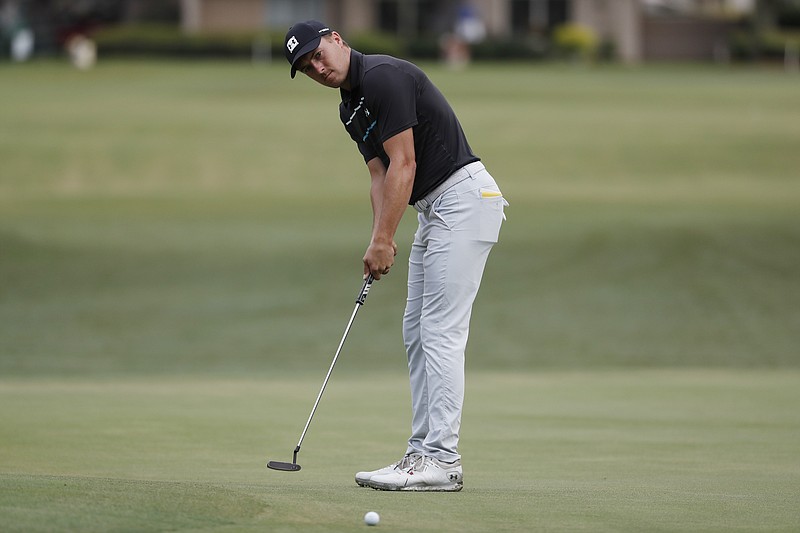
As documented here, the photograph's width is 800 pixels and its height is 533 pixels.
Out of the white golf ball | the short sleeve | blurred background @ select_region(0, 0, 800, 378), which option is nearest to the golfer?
the short sleeve

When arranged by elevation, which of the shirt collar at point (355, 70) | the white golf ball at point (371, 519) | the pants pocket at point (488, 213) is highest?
the shirt collar at point (355, 70)

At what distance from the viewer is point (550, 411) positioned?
983 cm

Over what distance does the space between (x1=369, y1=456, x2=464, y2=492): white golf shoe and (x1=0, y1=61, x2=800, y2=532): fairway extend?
0.10 m

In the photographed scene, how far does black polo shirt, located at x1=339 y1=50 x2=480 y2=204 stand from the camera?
19.7 ft

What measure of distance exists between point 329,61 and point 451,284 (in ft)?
3.82

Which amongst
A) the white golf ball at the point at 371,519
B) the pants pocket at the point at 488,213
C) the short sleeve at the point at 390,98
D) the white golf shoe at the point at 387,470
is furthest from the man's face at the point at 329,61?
the white golf ball at the point at 371,519

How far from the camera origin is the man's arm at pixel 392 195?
19.8ft

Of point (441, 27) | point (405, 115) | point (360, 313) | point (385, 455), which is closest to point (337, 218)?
point (360, 313)

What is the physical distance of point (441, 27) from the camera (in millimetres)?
57250

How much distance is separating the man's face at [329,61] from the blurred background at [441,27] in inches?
1741

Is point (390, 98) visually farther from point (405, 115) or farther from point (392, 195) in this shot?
point (392, 195)

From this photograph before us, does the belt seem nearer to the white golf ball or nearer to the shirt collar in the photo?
the shirt collar

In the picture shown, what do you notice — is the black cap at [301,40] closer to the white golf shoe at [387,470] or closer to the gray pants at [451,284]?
the gray pants at [451,284]

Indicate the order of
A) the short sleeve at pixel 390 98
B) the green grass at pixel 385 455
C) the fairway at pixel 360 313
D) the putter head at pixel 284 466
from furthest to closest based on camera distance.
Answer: the putter head at pixel 284 466 < the short sleeve at pixel 390 98 < the fairway at pixel 360 313 < the green grass at pixel 385 455
